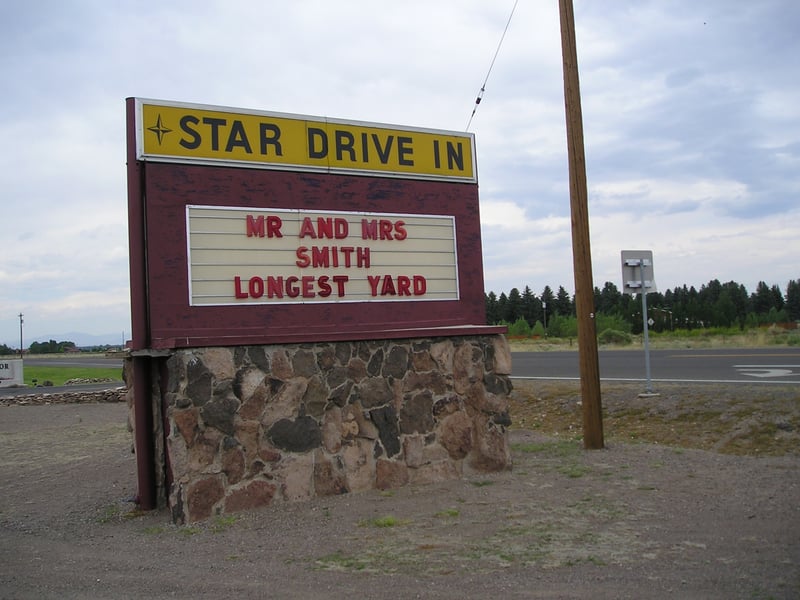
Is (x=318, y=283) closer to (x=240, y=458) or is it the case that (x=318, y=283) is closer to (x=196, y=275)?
(x=196, y=275)

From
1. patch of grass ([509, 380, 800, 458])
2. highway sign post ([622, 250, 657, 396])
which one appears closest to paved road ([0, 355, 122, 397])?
patch of grass ([509, 380, 800, 458])

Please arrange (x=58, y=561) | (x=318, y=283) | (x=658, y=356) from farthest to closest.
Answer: (x=658, y=356) → (x=318, y=283) → (x=58, y=561)

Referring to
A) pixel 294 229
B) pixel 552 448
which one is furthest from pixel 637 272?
pixel 294 229

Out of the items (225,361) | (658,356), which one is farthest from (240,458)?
(658,356)

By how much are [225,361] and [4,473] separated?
6.08 metres

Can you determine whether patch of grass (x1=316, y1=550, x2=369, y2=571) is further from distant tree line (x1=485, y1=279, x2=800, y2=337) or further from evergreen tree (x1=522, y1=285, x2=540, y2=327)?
evergreen tree (x1=522, y1=285, x2=540, y2=327)

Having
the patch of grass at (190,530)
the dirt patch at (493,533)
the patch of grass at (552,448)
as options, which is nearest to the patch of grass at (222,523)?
the dirt patch at (493,533)

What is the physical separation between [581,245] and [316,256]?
372 cm

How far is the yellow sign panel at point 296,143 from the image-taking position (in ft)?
26.6

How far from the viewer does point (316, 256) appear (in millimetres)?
8664

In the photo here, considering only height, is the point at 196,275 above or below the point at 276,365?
above

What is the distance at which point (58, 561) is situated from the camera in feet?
21.0

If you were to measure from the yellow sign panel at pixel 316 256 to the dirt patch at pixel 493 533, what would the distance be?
2307mm

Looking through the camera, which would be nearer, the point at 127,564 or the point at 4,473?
the point at 127,564
